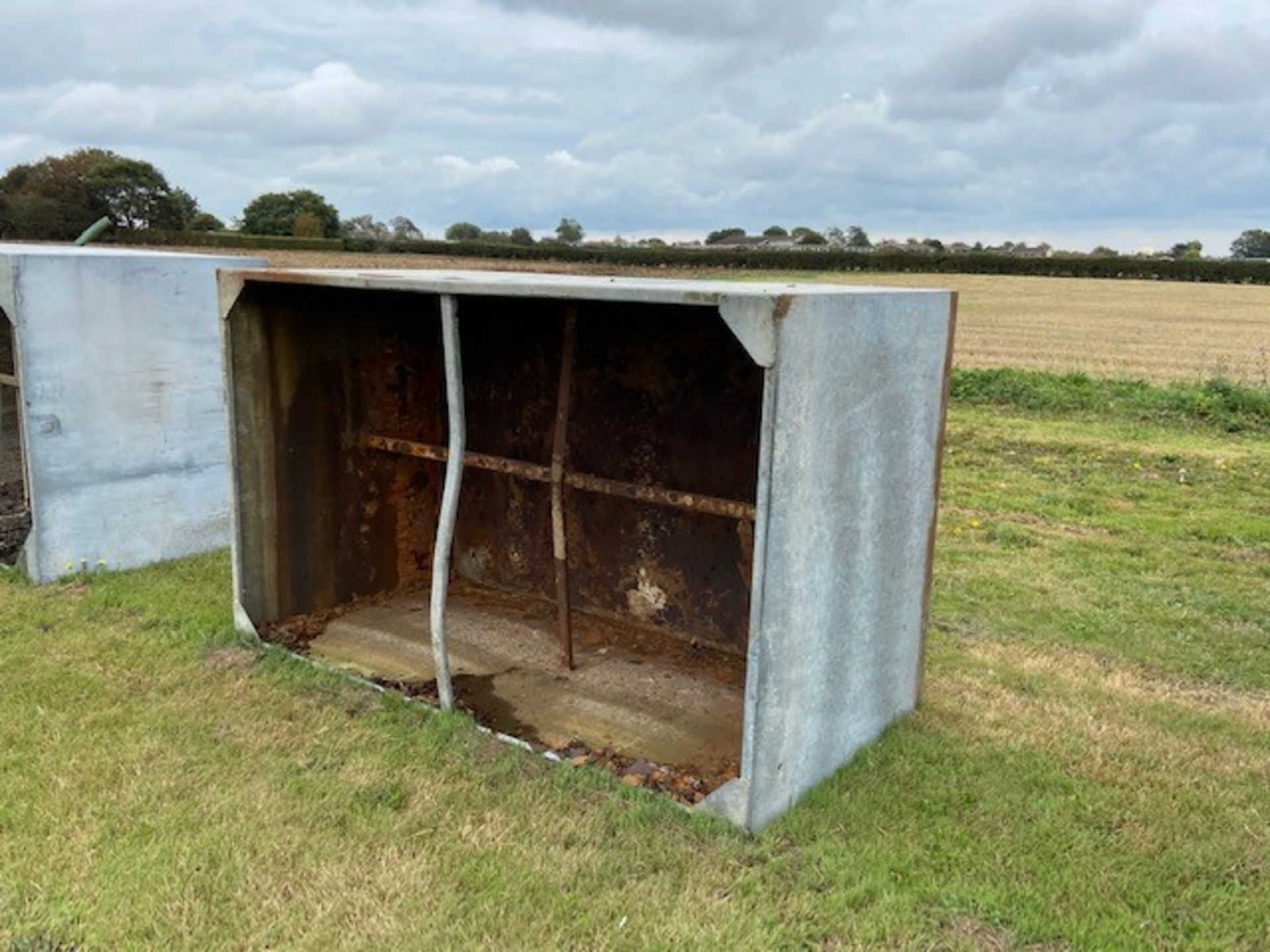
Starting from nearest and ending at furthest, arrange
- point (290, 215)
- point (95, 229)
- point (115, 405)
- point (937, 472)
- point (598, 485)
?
point (937, 472) → point (598, 485) → point (115, 405) → point (95, 229) → point (290, 215)

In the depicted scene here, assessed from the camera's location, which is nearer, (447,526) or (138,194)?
(447,526)

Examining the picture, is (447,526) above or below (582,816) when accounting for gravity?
above

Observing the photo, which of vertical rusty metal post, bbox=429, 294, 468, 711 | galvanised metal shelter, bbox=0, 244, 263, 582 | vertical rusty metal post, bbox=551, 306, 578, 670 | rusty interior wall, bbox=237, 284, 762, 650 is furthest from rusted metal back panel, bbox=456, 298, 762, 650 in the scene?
galvanised metal shelter, bbox=0, 244, 263, 582

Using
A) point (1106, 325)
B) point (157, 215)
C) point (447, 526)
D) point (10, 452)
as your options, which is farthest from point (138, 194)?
point (447, 526)

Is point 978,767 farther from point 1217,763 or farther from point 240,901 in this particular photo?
point 240,901

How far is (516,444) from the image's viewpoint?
5.39m

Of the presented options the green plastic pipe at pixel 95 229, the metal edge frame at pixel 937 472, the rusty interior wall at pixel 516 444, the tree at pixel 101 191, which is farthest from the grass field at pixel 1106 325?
the tree at pixel 101 191

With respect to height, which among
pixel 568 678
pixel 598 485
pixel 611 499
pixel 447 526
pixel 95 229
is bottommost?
pixel 568 678

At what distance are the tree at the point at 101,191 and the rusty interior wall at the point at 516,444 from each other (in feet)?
176

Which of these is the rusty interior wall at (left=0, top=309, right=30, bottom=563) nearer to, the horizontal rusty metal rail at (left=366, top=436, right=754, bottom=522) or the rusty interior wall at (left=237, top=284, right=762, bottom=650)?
the rusty interior wall at (left=237, top=284, right=762, bottom=650)

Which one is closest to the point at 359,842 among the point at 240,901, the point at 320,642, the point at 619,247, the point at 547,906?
the point at 240,901

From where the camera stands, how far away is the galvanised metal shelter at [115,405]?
17.4 feet

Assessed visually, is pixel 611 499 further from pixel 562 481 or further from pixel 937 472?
pixel 937 472

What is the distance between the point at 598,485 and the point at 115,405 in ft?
9.72
